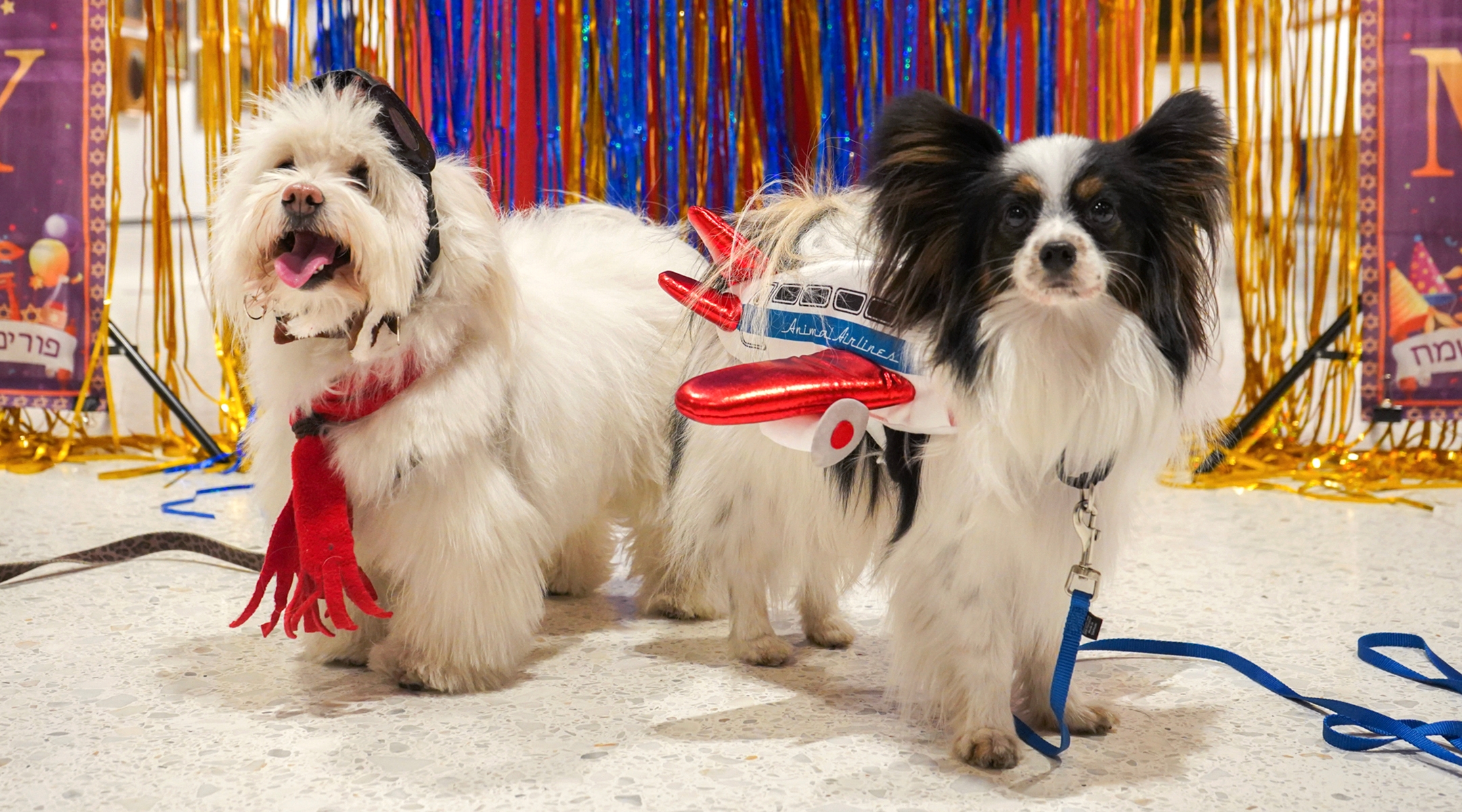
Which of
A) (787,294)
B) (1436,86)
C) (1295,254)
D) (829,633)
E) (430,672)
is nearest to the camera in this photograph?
(787,294)

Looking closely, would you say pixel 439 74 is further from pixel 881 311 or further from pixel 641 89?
pixel 881 311

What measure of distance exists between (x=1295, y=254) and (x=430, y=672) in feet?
9.08

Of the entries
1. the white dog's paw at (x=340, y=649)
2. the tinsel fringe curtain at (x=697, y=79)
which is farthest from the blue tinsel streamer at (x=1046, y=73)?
the white dog's paw at (x=340, y=649)

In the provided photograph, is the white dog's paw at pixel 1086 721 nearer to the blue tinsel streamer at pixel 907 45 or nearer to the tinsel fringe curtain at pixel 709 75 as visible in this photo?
the tinsel fringe curtain at pixel 709 75

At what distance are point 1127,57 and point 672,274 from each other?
1.85 meters

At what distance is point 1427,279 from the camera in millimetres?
3189

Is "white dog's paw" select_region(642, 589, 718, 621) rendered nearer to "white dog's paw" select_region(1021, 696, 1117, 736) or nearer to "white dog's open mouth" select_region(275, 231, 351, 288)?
"white dog's paw" select_region(1021, 696, 1117, 736)

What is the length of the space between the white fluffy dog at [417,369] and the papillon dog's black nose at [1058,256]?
828mm

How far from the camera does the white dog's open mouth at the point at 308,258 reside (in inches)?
65.2

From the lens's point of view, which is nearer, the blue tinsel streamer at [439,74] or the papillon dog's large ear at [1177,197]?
the papillon dog's large ear at [1177,197]

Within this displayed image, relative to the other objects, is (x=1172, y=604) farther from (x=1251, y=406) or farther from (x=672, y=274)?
(x=1251, y=406)

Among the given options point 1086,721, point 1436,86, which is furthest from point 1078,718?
point 1436,86

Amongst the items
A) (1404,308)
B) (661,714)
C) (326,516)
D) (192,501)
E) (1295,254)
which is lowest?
(661,714)

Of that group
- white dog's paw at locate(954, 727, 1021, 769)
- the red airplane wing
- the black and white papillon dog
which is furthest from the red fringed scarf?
white dog's paw at locate(954, 727, 1021, 769)
